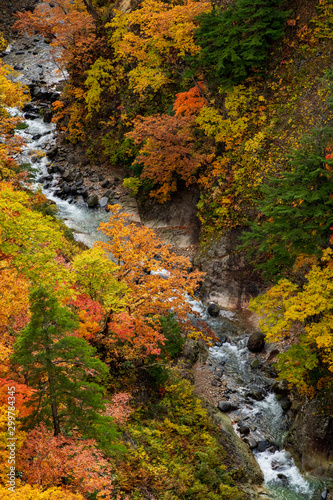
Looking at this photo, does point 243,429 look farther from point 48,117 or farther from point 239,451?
point 48,117

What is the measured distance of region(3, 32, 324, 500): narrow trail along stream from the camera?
12.9 metres

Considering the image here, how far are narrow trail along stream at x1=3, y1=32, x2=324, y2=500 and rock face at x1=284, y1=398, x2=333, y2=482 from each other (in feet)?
1.23

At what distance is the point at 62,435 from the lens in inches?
301

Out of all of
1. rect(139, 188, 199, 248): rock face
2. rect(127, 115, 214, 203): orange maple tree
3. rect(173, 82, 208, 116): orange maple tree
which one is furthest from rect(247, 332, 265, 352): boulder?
rect(173, 82, 208, 116): orange maple tree

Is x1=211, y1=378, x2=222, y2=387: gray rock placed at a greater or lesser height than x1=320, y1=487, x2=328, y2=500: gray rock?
lesser

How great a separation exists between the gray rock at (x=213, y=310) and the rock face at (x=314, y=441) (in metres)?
7.31

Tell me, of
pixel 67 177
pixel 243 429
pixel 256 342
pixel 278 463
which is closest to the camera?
pixel 278 463

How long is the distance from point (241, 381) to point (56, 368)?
1161cm

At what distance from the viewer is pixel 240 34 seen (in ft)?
67.4

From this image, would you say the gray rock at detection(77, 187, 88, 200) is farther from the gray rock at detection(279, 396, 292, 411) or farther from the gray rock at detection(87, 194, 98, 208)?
the gray rock at detection(279, 396, 292, 411)

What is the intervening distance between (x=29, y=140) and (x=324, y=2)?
2416 cm

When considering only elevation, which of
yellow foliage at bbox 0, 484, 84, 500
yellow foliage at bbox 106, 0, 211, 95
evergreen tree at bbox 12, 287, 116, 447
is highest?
yellow foliage at bbox 106, 0, 211, 95

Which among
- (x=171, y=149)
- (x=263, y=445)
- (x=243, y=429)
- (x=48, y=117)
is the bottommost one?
(x=243, y=429)

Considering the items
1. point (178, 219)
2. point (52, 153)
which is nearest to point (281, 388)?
point (178, 219)
